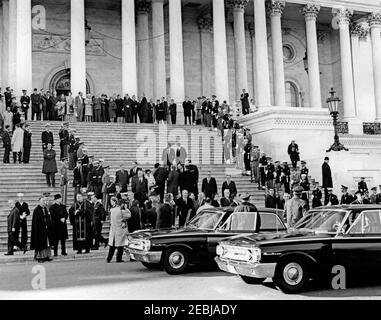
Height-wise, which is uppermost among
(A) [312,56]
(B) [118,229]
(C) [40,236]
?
(A) [312,56]

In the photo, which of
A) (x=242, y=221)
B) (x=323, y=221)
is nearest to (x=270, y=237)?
(x=323, y=221)

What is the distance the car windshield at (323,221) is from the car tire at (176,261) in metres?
2.66

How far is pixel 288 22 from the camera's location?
42656mm

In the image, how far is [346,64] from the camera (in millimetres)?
39531

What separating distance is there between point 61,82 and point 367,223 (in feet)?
93.5

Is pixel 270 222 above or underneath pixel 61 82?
underneath

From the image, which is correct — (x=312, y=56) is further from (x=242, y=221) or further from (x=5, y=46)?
(x=242, y=221)

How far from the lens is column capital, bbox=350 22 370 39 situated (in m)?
42.6

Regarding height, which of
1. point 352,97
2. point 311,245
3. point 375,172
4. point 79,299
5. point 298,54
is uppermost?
point 298,54

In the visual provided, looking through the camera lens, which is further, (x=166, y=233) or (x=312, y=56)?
(x=312, y=56)

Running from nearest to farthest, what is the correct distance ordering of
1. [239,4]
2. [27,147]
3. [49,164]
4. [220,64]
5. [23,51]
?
1. [49,164]
2. [27,147]
3. [23,51]
4. [220,64]
5. [239,4]
